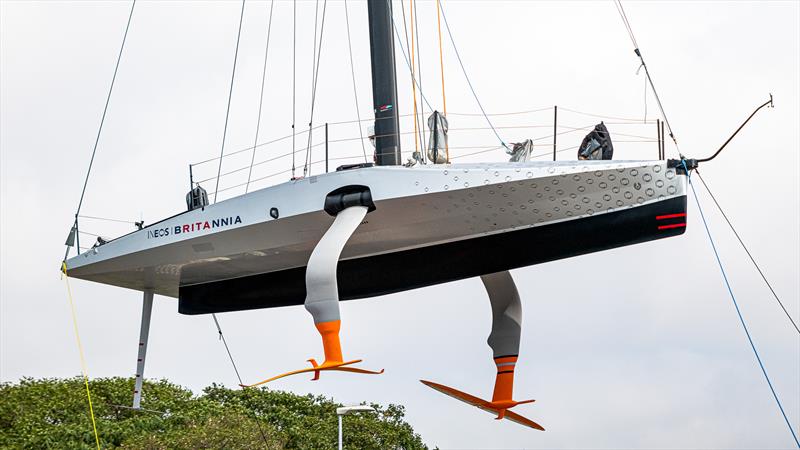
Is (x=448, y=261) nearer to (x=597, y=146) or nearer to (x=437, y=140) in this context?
(x=437, y=140)

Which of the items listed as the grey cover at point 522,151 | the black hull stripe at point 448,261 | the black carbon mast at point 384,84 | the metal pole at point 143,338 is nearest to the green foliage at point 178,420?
the metal pole at point 143,338

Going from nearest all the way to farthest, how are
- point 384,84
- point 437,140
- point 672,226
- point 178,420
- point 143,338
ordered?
1. point 672,226
2. point 437,140
3. point 384,84
4. point 143,338
5. point 178,420

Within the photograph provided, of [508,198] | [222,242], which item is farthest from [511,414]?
[222,242]

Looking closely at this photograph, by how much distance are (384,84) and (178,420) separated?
13428 mm

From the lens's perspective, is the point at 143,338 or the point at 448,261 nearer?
the point at 448,261

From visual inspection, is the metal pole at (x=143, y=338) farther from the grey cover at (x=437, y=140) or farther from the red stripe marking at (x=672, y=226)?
the red stripe marking at (x=672, y=226)

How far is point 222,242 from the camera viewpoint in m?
13.9

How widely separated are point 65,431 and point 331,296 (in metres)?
13.3

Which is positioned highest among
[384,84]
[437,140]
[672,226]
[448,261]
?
[384,84]

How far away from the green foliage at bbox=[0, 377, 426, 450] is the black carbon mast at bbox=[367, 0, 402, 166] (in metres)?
10.9

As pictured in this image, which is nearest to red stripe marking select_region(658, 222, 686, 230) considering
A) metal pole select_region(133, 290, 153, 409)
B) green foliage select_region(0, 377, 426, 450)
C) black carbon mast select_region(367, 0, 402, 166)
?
black carbon mast select_region(367, 0, 402, 166)

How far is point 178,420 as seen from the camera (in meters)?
24.9

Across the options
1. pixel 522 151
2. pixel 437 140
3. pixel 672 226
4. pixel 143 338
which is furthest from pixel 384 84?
pixel 143 338

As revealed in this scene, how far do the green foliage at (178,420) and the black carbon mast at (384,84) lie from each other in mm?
10863
